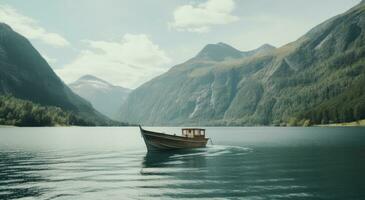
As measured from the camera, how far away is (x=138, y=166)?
62.8 metres

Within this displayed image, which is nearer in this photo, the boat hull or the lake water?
the lake water

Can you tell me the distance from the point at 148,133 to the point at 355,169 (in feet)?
163

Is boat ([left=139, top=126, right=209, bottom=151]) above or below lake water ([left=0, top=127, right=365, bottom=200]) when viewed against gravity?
above

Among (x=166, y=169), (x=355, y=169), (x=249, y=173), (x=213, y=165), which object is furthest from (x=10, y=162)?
(x=355, y=169)

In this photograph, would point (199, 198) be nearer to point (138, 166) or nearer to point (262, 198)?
point (262, 198)

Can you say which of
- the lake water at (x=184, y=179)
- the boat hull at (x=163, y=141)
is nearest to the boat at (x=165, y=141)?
the boat hull at (x=163, y=141)

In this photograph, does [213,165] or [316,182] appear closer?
[316,182]

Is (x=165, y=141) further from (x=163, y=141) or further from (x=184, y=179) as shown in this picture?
(x=184, y=179)

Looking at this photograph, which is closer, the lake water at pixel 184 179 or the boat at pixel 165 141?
the lake water at pixel 184 179

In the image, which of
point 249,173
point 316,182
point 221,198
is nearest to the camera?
point 221,198

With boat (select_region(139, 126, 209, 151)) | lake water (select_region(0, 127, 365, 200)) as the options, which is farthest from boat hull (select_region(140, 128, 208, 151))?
lake water (select_region(0, 127, 365, 200))

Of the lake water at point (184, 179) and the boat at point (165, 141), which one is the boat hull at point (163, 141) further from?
the lake water at point (184, 179)

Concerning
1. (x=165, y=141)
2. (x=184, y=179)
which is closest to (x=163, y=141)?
(x=165, y=141)

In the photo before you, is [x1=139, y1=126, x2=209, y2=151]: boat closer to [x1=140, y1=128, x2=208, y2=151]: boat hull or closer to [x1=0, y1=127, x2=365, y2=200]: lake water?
[x1=140, y1=128, x2=208, y2=151]: boat hull
